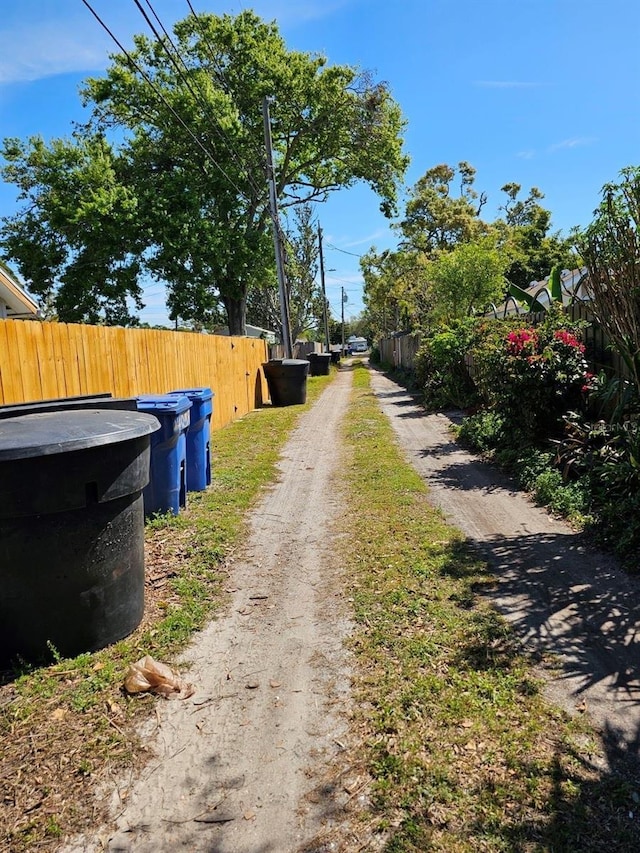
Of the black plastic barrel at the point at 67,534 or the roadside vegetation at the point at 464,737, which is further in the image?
the black plastic barrel at the point at 67,534

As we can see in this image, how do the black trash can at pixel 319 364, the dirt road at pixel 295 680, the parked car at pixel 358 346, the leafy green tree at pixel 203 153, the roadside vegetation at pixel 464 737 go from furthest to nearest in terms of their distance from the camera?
the parked car at pixel 358 346
the black trash can at pixel 319 364
the leafy green tree at pixel 203 153
the dirt road at pixel 295 680
the roadside vegetation at pixel 464 737

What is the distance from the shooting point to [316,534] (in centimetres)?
572

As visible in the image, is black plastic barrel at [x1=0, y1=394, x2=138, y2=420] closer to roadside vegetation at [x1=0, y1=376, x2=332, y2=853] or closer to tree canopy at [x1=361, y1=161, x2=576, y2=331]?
roadside vegetation at [x1=0, y1=376, x2=332, y2=853]

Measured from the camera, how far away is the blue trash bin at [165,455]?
569 cm

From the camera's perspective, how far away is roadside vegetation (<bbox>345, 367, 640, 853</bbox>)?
2195mm

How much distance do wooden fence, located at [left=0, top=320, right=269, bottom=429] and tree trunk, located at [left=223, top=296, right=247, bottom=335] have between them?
15.5 metres

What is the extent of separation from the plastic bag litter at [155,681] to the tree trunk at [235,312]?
89.2 feet

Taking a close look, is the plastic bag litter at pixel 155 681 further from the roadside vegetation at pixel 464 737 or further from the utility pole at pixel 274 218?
the utility pole at pixel 274 218

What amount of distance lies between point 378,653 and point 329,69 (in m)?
29.3

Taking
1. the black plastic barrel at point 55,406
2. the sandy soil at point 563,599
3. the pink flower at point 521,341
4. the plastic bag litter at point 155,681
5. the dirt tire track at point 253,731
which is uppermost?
the pink flower at point 521,341

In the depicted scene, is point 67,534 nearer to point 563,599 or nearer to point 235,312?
point 563,599

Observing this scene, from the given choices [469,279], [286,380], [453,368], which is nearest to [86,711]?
[453,368]

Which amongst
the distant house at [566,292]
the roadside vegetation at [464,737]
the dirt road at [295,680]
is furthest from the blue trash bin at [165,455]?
the distant house at [566,292]

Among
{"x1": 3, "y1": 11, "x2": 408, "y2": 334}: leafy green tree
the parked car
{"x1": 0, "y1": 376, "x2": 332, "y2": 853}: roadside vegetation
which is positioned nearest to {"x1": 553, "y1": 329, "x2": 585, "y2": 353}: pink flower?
{"x1": 0, "y1": 376, "x2": 332, "y2": 853}: roadside vegetation
